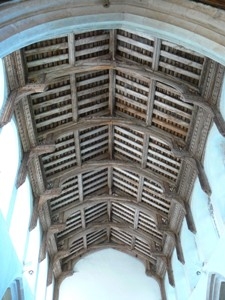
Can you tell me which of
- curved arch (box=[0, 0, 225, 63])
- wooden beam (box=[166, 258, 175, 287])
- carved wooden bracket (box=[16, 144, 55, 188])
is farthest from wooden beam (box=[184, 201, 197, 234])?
curved arch (box=[0, 0, 225, 63])

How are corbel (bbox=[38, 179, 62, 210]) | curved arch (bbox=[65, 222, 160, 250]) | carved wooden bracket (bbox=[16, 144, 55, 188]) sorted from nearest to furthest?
carved wooden bracket (bbox=[16, 144, 55, 188]) → corbel (bbox=[38, 179, 62, 210]) → curved arch (bbox=[65, 222, 160, 250])

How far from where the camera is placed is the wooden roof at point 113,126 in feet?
35.7

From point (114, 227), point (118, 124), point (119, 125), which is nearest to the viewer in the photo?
point (118, 124)

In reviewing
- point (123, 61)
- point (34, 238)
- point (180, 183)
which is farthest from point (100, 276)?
point (123, 61)

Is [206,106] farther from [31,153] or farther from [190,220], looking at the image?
[31,153]

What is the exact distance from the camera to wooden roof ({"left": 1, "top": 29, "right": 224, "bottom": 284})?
10867 millimetres

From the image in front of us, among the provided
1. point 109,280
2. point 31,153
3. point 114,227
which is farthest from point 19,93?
point 109,280

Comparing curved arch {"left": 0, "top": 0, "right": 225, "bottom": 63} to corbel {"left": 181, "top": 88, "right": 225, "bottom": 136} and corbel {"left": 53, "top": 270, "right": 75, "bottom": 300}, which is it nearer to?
corbel {"left": 181, "top": 88, "right": 225, "bottom": 136}

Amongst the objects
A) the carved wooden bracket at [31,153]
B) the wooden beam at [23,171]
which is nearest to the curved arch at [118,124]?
the carved wooden bracket at [31,153]

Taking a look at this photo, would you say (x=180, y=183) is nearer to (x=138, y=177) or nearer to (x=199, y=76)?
(x=138, y=177)

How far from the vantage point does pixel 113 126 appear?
1454 centimetres

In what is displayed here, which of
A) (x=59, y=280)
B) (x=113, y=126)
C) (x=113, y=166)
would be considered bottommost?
(x=59, y=280)

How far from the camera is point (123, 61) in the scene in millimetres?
11852

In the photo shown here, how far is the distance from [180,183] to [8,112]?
678cm
